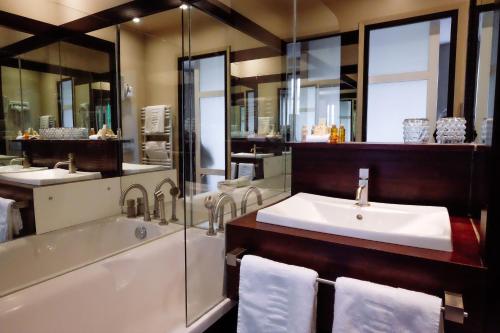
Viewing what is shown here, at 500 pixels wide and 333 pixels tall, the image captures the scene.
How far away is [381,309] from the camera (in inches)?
36.6

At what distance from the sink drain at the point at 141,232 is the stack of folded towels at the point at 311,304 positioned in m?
1.17

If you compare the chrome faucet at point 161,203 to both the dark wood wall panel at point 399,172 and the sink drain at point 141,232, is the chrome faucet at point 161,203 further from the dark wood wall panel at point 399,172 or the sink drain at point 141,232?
→ the dark wood wall panel at point 399,172

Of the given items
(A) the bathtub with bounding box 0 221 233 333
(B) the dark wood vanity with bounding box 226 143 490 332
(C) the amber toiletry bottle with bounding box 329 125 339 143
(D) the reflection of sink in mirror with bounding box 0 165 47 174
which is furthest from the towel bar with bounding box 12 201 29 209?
(C) the amber toiletry bottle with bounding box 329 125 339 143

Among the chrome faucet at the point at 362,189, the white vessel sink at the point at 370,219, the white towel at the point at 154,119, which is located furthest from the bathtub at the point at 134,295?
the white towel at the point at 154,119

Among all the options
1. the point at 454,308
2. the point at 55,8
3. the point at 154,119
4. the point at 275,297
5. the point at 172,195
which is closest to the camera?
the point at 454,308

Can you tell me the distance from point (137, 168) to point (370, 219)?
5.66ft

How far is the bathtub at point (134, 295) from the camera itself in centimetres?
133

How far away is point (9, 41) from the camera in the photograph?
133 centimetres

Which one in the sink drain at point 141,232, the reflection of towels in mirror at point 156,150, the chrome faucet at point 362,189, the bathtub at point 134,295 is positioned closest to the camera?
the bathtub at point 134,295

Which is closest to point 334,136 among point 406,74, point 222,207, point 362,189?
point 362,189

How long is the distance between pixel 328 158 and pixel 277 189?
604mm

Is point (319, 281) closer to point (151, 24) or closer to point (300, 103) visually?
point (300, 103)

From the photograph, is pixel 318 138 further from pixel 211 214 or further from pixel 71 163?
pixel 71 163

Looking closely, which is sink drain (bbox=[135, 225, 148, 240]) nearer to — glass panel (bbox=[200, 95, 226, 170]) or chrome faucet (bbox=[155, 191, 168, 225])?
chrome faucet (bbox=[155, 191, 168, 225])
